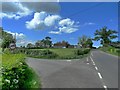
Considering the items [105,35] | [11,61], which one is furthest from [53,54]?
[105,35]

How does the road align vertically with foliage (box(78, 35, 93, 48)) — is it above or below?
below

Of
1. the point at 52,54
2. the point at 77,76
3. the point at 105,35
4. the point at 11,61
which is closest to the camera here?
the point at 11,61

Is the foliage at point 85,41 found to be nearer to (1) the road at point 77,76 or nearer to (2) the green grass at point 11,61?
(1) the road at point 77,76

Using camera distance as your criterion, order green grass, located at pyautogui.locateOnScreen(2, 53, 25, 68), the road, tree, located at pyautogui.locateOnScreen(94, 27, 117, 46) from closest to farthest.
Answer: green grass, located at pyautogui.locateOnScreen(2, 53, 25, 68) → the road → tree, located at pyautogui.locateOnScreen(94, 27, 117, 46)

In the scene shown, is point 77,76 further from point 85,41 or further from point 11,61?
point 85,41

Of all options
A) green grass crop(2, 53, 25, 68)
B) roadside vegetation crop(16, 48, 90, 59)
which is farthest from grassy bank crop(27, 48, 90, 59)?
green grass crop(2, 53, 25, 68)

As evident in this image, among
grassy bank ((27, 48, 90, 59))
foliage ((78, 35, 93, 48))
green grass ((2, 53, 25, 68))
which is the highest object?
foliage ((78, 35, 93, 48))

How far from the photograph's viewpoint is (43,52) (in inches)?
1785

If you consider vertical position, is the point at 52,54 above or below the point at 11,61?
below

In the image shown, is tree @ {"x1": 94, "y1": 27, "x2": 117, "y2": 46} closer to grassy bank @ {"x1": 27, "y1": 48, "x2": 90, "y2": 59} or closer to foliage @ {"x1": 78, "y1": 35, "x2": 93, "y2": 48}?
foliage @ {"x1": 78, "y1": 35, "x2": 93, "y2": 48}

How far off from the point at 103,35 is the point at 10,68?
142969 millimetres

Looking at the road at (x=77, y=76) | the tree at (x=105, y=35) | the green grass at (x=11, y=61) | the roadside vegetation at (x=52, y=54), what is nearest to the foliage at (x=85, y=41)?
the tree at (x=105, y=35)

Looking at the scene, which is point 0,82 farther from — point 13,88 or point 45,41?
point 45,41

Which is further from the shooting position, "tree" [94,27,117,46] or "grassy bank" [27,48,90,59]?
"tree" [94,27,117,46]
